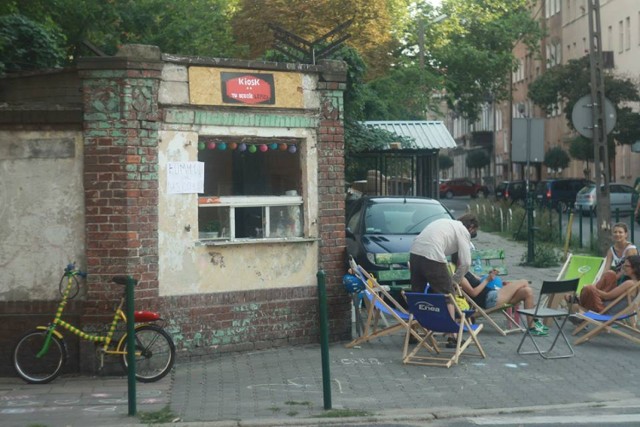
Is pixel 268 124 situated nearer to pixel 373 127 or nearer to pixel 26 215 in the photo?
pixel 26 215

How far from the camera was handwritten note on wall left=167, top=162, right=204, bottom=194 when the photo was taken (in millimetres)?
13023

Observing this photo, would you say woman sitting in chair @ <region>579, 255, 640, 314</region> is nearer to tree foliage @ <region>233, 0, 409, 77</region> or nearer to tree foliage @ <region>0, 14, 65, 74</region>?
tree foliage @ <region>0, 14, 65, 74</region>

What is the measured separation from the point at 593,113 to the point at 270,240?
11504mm

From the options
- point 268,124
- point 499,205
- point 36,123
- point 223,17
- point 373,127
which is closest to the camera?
point 36,123

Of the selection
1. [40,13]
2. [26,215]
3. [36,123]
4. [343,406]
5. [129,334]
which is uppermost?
[40,13]

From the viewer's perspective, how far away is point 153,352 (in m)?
12.1

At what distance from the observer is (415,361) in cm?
1290

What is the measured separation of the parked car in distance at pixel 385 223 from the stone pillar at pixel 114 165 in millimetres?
5236

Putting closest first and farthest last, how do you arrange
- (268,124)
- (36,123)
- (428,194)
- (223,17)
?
(36,123), (268,124), (428,194), (223,17)

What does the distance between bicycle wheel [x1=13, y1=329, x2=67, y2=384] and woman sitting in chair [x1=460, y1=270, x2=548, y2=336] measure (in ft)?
15.7

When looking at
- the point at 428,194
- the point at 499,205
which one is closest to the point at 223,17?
the point at 499,205

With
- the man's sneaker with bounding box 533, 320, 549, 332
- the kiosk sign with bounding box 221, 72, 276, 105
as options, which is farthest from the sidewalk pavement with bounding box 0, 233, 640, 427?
the kiosk sign with bounding box 221, 72, 276, 105

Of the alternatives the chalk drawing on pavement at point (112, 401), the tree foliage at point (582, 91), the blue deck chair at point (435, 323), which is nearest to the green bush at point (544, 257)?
the blue deck chair at point (435, 323)

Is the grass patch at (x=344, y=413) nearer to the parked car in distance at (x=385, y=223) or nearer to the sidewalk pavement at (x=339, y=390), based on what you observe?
the sidewalk pavement at (x=339, y=390)
